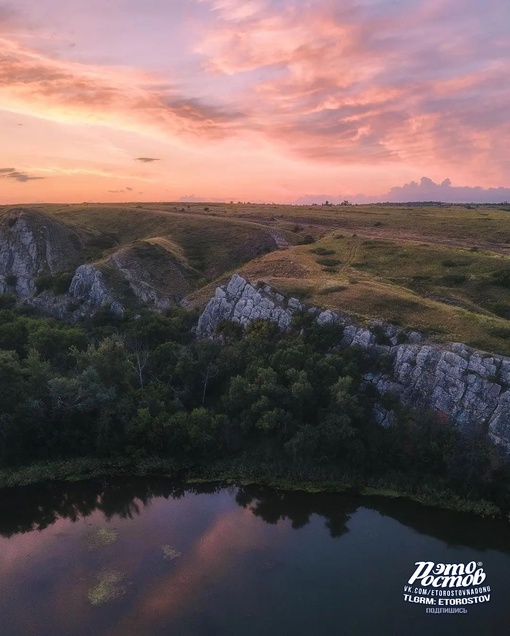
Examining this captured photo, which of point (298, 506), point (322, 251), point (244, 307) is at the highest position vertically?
point (322, 251)

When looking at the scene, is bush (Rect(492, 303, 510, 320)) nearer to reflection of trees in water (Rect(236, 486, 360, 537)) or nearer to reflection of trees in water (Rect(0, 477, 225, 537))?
reflection of trees in water (Rect(236, 486, 360, 537))

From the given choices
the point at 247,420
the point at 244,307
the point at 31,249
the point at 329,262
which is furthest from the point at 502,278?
the point at 31,249

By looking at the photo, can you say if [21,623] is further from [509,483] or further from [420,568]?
[509,483]

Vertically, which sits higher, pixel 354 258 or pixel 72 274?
pixel 354 258

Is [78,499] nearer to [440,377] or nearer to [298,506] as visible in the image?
[298,506]

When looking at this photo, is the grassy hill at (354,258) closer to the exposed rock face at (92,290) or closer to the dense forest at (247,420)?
the exposed rock face at (92,290)

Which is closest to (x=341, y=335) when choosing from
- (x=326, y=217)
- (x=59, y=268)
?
(x=59, y=268)
